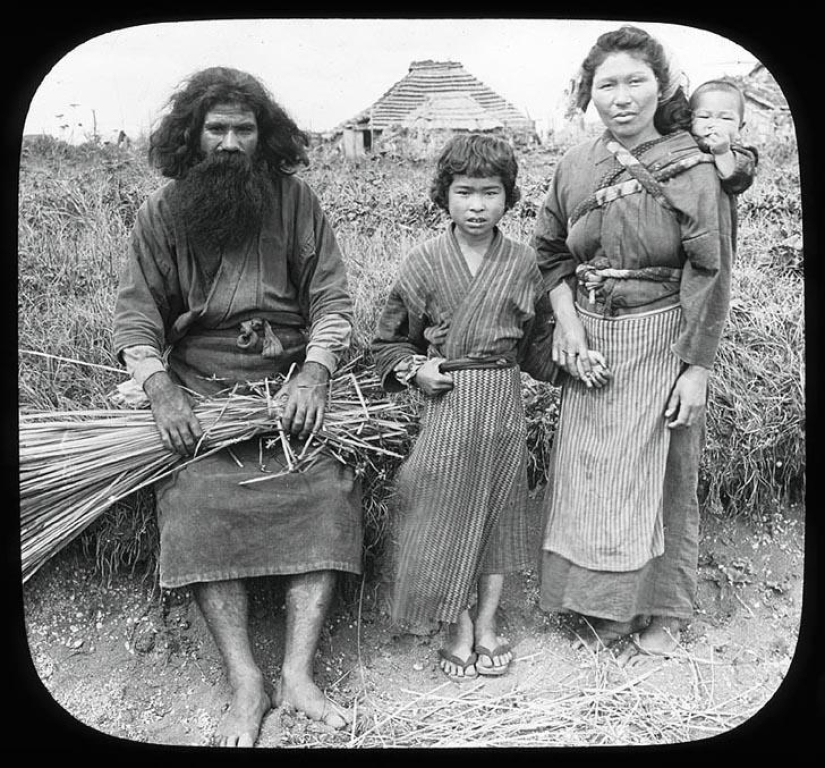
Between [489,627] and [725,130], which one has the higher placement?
[725,130]

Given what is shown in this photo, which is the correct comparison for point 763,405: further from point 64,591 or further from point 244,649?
point 64,591

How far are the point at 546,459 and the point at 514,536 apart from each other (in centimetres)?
36

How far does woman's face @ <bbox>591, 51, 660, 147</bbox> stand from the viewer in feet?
10.1

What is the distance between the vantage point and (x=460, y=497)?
3.27 meters

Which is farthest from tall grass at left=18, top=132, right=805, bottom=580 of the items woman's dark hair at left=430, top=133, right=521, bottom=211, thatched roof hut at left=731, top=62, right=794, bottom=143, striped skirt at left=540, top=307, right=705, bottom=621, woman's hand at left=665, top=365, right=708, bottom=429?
woman's hand at left=665, top=365, right=708, bottom=429

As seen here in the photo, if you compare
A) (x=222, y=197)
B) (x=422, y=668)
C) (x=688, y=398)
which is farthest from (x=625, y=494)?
(x=222, y=197)

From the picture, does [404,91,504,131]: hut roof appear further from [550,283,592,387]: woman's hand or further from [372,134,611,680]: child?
[550,283,592,387]: woman's hand

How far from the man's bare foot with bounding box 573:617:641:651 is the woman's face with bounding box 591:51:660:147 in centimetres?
152

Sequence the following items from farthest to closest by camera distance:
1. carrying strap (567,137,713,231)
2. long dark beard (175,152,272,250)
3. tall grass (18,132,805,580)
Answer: tall grass (18,132,805,580) → long dark beard (175,152,272,250) → carrying strap (567,137,713,231)

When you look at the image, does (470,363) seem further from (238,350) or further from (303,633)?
(303,633)

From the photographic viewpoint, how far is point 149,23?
10.4ft

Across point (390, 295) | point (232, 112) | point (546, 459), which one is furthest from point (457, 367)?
point (232, 112)

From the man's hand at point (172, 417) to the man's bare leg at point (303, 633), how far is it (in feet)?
1.76

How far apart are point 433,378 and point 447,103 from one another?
2.72ft
